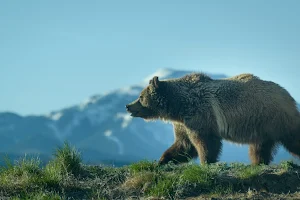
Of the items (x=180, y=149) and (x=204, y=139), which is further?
(x=180, y=149)

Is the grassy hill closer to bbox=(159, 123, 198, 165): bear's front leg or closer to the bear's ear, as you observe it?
bbox=(159, 123, 198, 165): bear's front leg

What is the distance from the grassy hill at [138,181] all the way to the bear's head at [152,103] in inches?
146

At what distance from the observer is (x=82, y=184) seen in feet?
30.5

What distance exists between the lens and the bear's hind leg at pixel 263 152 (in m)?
12.7

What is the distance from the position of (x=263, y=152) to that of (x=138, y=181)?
14.5 ft

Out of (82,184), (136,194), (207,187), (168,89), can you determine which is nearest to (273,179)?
(207,187)

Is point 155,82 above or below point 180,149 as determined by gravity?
above

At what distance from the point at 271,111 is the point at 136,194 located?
459cm

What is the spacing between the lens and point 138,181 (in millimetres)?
9094

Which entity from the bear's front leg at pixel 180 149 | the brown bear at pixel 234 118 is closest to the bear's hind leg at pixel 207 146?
the brown bear at pixel 234 118

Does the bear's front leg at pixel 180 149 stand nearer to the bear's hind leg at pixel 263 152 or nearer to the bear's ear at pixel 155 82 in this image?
the bear's ear at pixel 155 82

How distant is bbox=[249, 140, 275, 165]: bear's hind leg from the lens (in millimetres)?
12655

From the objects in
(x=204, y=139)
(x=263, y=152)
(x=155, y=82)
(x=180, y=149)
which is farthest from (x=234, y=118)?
(x=155, y=82)

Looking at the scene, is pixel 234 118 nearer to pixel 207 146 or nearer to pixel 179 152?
pixel 207 146
